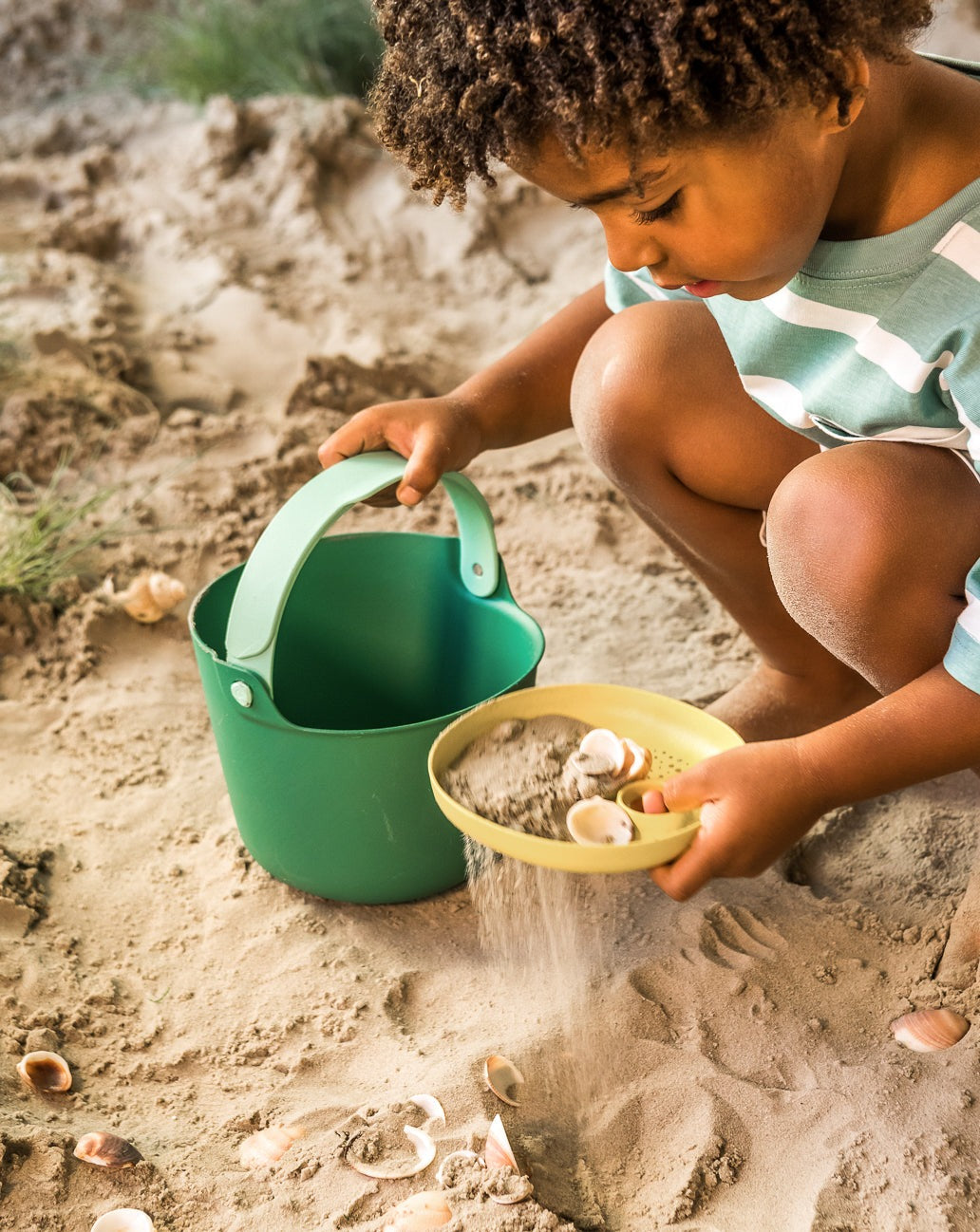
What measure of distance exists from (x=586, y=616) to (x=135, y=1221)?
3.87 feet

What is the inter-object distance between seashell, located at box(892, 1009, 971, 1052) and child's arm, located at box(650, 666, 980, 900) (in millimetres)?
304

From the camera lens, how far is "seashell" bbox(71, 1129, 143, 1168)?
47.3 inches

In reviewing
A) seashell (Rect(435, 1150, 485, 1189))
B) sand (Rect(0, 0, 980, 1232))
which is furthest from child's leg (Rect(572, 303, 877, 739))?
seashell (Rect(435, 1150, 485, 1189))

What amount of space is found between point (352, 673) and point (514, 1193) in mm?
798

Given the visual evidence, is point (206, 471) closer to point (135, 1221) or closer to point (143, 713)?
point (143, 713)

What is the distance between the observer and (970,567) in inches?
49.2

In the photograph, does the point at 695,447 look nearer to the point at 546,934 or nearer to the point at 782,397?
the point at 782,397

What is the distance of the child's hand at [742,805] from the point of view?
114 centimetres

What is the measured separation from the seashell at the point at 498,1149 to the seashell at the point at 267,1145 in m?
0.19

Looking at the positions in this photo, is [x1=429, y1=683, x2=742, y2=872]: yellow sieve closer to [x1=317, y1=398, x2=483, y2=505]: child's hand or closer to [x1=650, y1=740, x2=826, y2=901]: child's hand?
[x1=650, y1=740, x2=826, y2=901]: child's hand

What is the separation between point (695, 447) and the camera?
1526 millimetres

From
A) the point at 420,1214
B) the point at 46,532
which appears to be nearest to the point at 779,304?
the point at 420,1214

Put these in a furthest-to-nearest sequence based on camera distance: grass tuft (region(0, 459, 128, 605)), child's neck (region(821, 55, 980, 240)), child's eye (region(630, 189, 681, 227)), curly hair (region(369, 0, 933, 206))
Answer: grass tuft (region(0, 459, 128, 605)), child's neck (region(821, 55, 980, 240)), child's eye (region(630, 189, 681, 227)), curly hair (region(369, 0, 933, 206))

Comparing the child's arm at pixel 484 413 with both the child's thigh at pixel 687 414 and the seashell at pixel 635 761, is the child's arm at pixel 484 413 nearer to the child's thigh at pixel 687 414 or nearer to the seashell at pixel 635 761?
the child's thigh at pixel 687 414
